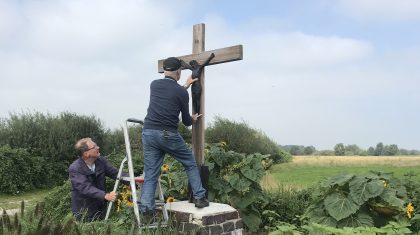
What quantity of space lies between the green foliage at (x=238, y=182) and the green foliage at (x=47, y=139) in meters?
12.2

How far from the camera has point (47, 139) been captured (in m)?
19.2

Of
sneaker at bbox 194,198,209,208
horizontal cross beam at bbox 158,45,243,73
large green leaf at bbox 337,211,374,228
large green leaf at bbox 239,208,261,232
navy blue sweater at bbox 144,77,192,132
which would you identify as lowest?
large green leaf at bbox 239,208,261,232

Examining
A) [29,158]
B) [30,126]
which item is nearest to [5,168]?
[29,158]

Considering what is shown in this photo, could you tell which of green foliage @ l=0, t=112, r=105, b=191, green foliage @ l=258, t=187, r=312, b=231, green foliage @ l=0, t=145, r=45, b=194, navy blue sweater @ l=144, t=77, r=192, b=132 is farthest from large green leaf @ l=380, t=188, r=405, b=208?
green foliage @ l=0, t=112, r=105, b=191

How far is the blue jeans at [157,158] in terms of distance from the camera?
5711 millimetres

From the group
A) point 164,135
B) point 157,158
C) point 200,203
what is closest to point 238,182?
point 200,203

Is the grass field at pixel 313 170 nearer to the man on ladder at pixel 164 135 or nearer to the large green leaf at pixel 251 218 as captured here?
the large green leaf at pixel 251 218

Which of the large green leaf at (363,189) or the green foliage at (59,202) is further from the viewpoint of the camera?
the green foliage at (59,202)

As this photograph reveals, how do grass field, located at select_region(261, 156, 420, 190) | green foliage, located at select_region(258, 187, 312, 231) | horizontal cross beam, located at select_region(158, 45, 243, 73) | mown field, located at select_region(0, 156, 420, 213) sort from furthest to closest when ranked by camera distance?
grass field, located at select_region(261, 156, 420, 190)
mown field, located at select_region(0, 156, 420, 213)
green foliage, located at select_region(258, 187, 312, 231)
horizontal cross beam, located at select_region(158, 45, 243, 73)

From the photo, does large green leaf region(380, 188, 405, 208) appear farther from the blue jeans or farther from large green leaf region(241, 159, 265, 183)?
the blue jeans

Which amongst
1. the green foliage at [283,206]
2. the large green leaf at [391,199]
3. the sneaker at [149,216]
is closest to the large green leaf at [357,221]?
the large green leaf at [391,199]

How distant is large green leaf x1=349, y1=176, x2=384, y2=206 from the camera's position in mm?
5840

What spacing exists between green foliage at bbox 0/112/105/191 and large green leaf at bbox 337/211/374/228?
46.3 feet

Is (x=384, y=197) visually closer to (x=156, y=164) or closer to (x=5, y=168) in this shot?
(x=156, y=164)
